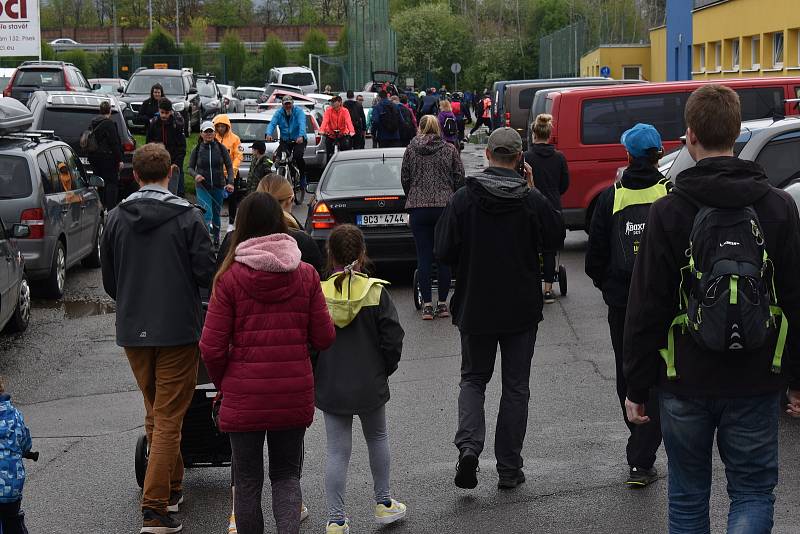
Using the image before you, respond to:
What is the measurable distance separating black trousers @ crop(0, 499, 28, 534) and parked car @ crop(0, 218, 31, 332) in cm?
578

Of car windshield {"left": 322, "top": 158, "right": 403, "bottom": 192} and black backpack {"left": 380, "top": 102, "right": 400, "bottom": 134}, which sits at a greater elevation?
black backpack {"left": 380, "top": 102, "right": 400, "bottom": 134}

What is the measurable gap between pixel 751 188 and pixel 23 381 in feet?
23.8

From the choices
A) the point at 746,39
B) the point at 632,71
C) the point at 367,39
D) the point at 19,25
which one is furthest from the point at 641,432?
the point at 367,39

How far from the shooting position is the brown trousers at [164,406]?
592cm


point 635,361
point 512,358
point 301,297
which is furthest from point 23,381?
point 635,361

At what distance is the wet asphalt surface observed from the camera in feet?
→ 19.9

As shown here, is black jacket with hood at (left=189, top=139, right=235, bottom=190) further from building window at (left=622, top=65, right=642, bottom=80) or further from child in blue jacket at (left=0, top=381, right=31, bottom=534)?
building window at (left=622, top=65, right=642, bottom=80)

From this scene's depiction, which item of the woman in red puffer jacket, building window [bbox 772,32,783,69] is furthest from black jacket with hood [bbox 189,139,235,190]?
building window [bbox 772,32,783,69]

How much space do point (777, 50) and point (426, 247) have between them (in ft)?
80.0

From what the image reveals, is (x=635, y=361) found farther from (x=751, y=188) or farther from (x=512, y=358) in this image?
(x=512, y=358)

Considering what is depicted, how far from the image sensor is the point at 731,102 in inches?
160

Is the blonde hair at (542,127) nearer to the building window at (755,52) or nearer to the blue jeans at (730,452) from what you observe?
the blue jeans at (730,452)

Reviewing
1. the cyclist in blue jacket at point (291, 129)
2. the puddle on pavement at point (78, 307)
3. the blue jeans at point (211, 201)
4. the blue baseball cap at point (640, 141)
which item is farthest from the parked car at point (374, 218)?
the cyclist in blue jacket at point (291, 129)

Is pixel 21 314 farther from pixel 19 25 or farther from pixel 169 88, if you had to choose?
pixel 169 88
